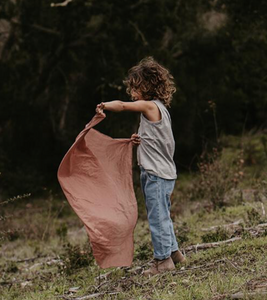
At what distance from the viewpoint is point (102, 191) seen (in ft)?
17.6

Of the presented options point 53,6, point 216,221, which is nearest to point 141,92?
point 216,221

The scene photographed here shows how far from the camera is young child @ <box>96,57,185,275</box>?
504 cm

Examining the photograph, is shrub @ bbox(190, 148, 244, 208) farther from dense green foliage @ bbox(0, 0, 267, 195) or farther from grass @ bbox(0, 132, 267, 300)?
dense green foliage @ bbox(0, 0, 267, 195)

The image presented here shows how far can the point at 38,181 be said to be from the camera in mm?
13898

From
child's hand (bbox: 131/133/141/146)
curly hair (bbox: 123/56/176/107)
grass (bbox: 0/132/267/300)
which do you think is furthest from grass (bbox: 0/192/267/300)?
curly hair (bbox: 123/56/176/107)

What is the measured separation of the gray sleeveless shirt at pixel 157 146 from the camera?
5043mm

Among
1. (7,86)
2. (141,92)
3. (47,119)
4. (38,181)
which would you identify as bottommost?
(38,181)

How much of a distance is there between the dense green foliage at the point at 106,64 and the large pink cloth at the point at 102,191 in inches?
267

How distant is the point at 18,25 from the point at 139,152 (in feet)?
27.8

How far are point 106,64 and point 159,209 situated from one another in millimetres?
8542

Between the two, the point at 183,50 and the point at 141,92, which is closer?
the point at 141,92

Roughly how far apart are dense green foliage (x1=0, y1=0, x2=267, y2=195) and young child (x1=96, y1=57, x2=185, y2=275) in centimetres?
704

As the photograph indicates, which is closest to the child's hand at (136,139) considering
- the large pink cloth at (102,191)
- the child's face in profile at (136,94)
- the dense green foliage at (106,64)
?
the large pink cloth at (102,191)

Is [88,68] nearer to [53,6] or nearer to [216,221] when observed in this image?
[53,6]
